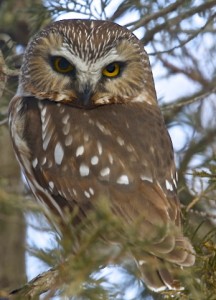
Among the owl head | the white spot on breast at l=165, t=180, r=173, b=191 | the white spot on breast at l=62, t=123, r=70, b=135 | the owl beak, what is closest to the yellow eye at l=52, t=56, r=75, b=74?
the owl head

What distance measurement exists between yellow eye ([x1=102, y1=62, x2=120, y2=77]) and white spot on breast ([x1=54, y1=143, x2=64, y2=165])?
0.68 metres

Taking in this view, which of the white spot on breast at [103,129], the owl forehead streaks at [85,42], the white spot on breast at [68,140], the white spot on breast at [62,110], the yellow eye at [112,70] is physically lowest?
the white spot on breast at [68,140]

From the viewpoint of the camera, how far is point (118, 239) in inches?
99.1

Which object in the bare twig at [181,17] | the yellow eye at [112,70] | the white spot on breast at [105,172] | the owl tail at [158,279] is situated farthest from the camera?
the bare twig at [181,17]

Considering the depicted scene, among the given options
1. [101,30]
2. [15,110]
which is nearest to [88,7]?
[101,30]

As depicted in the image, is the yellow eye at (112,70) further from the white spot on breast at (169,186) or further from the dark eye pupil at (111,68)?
the white spot on breast at (169,186)

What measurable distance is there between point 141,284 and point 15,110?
145 cm

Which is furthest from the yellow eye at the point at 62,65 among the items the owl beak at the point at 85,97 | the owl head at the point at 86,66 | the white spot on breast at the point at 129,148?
the white spot on breast at the point at 129,148

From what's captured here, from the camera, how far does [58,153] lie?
429 cm

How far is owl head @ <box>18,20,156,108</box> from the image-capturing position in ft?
15.1

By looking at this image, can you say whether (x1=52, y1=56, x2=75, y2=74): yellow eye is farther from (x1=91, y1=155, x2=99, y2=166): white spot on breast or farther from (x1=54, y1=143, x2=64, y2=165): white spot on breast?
(x1=91, y1=155, x2=99, y2=166): white spot on breast

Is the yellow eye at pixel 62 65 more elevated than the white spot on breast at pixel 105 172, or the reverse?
the yellow eye at pixel 62 65

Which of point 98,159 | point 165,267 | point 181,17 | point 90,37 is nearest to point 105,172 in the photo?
point 98,159

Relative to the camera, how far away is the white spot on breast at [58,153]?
14.0 feet
